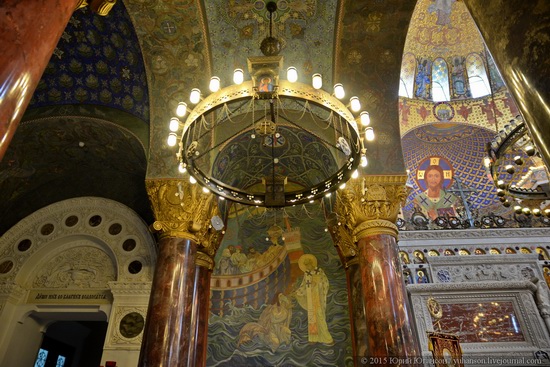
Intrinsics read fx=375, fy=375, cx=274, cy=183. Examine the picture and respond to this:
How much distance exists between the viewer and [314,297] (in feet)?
29.7

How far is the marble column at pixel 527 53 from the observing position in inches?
67.1

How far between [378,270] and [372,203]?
1.27 metres

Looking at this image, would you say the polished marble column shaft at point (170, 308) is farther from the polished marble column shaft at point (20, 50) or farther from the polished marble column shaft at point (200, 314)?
the polished marble column shaft at point (20, 50)

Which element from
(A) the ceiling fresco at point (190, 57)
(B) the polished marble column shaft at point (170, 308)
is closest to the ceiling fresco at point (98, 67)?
(A) the ceiling fresco at point (190, 57)

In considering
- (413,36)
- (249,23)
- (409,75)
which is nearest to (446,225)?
(409,75)

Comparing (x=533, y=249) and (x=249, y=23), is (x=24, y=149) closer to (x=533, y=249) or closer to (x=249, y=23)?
(x=249, y=23)

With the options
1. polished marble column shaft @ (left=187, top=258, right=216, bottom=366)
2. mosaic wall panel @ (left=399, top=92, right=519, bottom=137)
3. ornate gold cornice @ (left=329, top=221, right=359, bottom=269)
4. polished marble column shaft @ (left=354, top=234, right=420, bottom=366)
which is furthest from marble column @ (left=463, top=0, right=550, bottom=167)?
mosaic wall panel @ (left=399, top=92, right=519, bottom=137)

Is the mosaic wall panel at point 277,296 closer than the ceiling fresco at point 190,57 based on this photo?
No

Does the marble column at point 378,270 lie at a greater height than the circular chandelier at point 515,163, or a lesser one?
lesser

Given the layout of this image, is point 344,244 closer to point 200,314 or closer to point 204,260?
point 204,260

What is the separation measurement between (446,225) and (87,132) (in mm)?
11092

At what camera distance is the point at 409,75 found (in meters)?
14.9

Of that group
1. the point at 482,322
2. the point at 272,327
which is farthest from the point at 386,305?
the point at 482,322

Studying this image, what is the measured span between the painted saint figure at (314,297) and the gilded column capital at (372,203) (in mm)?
2618
